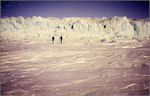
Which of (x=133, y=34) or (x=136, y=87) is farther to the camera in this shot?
(x=133, y=34)

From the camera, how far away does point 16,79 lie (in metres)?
6.11

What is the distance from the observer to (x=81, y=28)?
34.8m

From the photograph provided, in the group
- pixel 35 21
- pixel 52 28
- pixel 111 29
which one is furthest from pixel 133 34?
pixel 35 21

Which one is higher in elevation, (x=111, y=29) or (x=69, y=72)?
(x=111, y=29)

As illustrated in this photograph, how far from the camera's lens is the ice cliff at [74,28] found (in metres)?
32.2

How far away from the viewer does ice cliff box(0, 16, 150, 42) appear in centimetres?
3222

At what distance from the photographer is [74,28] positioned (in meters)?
35.2

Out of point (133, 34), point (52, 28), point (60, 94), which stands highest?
point (52, 28)

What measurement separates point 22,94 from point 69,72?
2664 mm

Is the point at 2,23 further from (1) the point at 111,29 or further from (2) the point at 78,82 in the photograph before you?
(2) the point at 78,82

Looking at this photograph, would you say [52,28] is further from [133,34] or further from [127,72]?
[127,72]

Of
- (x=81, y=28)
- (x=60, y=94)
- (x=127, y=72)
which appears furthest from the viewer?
(x=81, y=28)

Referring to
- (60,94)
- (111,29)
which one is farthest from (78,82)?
(111,29)

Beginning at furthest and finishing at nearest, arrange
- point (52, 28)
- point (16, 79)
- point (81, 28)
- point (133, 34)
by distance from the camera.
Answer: point (52, 28) < point (81, 28) < point (133, 34) < point (16, 79)
